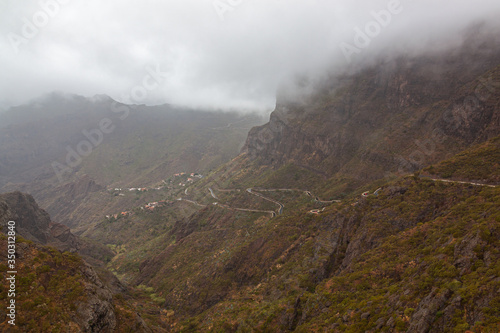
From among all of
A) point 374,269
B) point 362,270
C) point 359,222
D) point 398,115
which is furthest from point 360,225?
point 398,115

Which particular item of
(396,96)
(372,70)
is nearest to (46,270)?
(396,96)

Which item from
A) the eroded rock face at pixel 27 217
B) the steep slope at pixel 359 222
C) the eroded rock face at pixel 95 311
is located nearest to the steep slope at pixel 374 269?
Result: the steep slope at pixel 359 222

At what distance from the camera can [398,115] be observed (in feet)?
330

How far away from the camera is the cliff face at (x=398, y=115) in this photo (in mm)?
72875

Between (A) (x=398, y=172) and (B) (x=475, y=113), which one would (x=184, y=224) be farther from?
(B) (x=475, y=113)

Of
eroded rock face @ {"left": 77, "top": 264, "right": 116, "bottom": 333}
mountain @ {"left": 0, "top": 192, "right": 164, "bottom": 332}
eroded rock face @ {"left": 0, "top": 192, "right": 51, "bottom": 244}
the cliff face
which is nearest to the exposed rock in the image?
mountain @ {"left": 0, "top": 192, "right": 164, "bottom": 332}

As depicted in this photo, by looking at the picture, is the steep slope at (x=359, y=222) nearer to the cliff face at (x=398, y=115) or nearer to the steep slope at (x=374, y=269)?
the steep slope at (x=374, y=269)

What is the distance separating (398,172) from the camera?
79688mm

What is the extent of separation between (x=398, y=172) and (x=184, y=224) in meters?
90.5

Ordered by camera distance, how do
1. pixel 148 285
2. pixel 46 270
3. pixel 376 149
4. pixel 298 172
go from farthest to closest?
1. pixel 298 172
2. pixel 376 149
3. pixel 148 285
4. pixel 46 270

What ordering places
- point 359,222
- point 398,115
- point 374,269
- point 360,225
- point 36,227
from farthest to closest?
point 398,115
point 36,227
point 359,222
point 360,225
point 374,269

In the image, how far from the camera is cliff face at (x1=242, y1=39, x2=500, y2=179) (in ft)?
239

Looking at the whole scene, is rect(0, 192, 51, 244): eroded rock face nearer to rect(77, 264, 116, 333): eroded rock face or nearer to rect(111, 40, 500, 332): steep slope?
rect(111, 40, 500, 332): steep slope

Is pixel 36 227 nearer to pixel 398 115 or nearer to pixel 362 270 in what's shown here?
pixel 362 270
